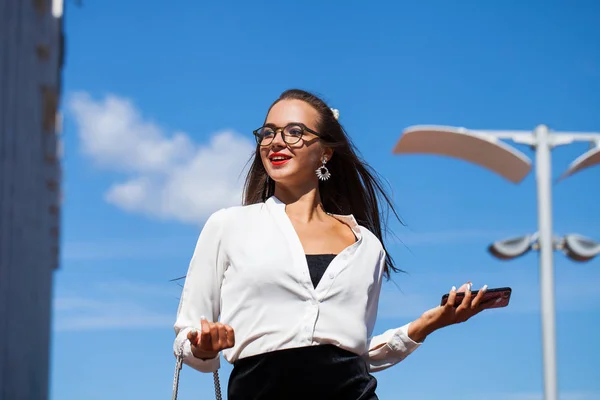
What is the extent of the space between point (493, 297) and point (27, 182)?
16309 mm

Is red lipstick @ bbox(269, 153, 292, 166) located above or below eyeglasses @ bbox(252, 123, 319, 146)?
below

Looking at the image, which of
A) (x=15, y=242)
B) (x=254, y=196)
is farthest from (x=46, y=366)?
(x=254, y=196)

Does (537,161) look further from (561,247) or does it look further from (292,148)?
(292,148)

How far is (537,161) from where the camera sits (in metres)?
11.9

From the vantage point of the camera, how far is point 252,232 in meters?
3.41

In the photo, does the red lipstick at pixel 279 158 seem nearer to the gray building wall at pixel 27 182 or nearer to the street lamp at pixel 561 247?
the street lamp at pixel 561 247

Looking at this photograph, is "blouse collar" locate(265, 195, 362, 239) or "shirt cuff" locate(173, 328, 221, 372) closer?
"shirt cuff" locate(173, 328, 221, 372)

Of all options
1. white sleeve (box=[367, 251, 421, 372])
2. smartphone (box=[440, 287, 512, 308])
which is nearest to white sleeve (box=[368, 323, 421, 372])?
white sleeve (box=[367, 251, 421, 372])

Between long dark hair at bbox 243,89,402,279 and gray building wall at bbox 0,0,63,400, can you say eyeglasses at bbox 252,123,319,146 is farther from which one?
gray building wall at bbox 0,0,63,400

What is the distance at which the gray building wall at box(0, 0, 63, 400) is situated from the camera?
635 inches

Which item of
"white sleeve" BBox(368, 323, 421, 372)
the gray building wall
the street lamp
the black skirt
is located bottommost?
the black skirt

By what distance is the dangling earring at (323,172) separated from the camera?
3.68m

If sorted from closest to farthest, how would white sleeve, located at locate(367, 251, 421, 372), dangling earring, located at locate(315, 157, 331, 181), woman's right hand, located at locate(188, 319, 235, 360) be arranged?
1. woman's right hand, located at locate(188, 319, 235, 360)
2. white sleeve, located at locate(367, 251, 421, 372)
3. dangling earring, located at locate(315, 157, 331, 181)

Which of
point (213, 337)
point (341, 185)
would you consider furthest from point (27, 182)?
point (213, 337)
